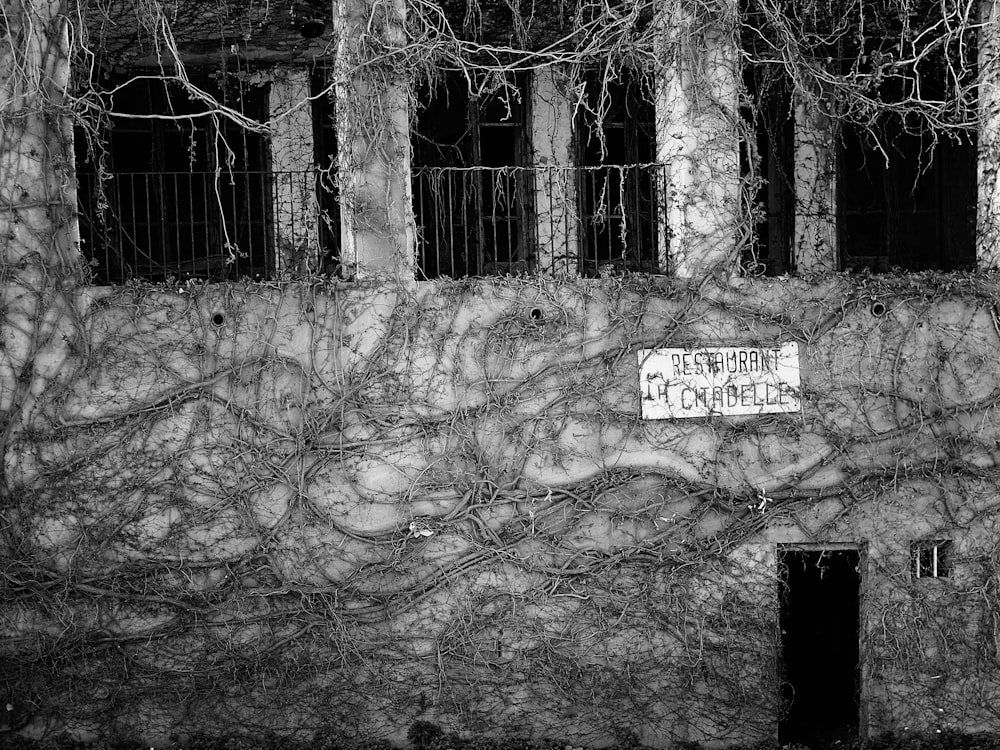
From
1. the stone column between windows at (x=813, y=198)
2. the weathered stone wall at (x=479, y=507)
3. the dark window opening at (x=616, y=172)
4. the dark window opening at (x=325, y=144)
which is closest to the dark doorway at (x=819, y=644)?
the weathered stone wall at (x=479, y=507)

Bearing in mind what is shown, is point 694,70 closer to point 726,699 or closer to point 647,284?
point 647,284

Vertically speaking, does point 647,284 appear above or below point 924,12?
below

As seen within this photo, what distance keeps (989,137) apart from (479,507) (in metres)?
3.90

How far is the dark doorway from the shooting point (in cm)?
760

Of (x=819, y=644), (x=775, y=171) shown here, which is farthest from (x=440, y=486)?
(x=775, y=171)

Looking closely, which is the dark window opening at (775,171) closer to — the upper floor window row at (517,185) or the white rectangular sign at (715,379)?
the upper floor window row at (517,185)

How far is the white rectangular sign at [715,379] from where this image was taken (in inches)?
251

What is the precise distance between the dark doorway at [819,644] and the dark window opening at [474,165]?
3226mm

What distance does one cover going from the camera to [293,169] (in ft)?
26.6

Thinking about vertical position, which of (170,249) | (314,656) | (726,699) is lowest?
(726,699)

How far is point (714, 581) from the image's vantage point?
21.1 ft

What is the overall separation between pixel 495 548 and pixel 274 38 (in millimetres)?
4220

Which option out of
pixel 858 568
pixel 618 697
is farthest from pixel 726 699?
pixel 858 568

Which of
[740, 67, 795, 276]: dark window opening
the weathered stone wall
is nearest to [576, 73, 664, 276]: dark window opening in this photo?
[740, 67, 795, 276]: dark window opening
